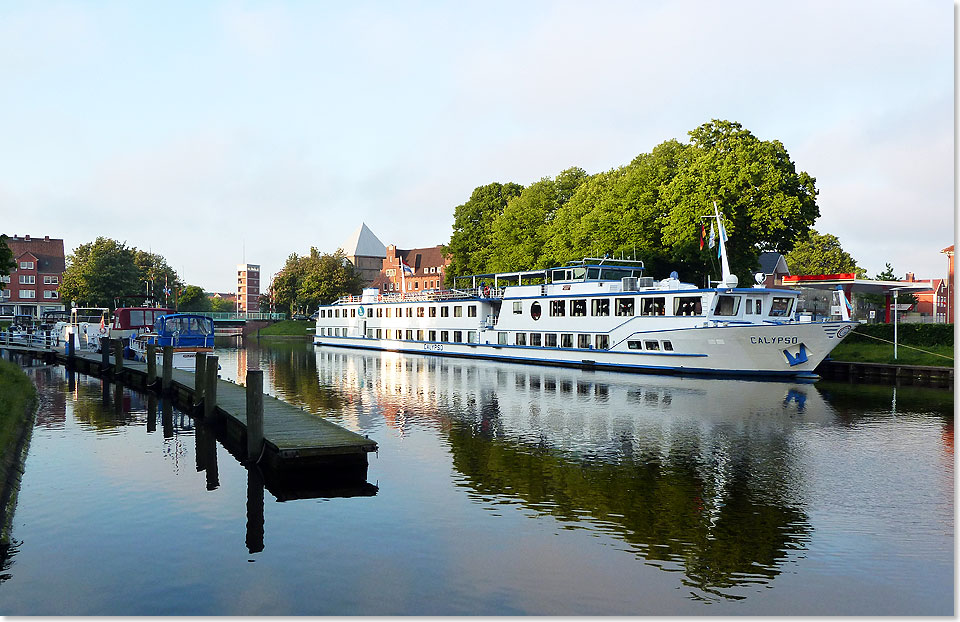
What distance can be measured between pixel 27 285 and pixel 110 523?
414ft

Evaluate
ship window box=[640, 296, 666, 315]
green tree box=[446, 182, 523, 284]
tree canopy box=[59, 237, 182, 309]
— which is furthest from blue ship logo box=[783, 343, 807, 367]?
tree canopy box=[59, 237, 182, 309]

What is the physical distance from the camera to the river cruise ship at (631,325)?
39.9 meters

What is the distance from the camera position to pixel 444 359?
59.3 m

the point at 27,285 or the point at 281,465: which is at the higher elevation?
the point at 27,285

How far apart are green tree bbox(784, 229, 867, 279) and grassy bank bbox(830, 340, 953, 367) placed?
54460 millimetres

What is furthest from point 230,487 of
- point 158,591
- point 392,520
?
point 158,591

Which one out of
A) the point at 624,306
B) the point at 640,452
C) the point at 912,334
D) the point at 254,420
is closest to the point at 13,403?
the point at 254,420

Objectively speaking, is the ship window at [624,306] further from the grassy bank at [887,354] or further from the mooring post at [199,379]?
the mooring post at [199,379]

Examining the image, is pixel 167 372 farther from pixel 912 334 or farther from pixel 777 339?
pixel 912 334

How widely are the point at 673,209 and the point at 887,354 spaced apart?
17.1m

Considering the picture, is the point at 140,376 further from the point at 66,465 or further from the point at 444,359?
the point at 444,359

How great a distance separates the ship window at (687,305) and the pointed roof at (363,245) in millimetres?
140534

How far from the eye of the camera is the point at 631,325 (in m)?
45.2

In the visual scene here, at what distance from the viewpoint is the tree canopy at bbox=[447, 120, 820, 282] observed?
166ft
